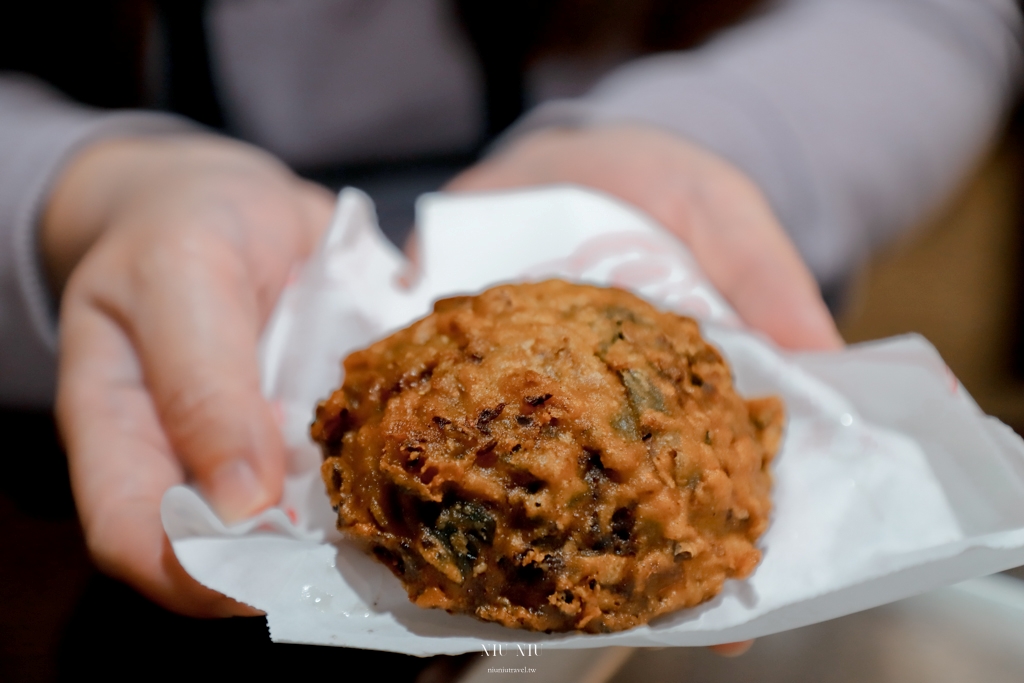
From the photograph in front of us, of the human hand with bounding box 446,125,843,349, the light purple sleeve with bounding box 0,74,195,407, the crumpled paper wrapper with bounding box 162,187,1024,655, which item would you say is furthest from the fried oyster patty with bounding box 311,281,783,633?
the light purple sleeve with bounding box 0,74,195,407

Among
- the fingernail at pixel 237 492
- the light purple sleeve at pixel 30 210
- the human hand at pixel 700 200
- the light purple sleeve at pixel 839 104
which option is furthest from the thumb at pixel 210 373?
the light purple sleeve at pixel 839 104

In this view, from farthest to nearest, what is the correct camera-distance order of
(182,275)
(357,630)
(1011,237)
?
1. (1011,237)
2. (182,275)
3. (357,630)

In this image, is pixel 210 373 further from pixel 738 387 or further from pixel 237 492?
pixel 738 387

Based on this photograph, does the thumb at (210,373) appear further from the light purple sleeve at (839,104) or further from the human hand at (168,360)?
the light purple sleeve at (839,104)

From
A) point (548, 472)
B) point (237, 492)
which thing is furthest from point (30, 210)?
point (548, 472)

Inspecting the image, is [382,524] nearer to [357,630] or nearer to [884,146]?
[357,630]

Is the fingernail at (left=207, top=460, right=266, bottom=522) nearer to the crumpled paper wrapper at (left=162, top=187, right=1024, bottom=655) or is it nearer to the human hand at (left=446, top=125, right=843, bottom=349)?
the crumpled paper wrapper at (left=162, top=187, right=1024, bottom=655)

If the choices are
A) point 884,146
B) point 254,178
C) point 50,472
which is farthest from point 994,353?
point 50,472
